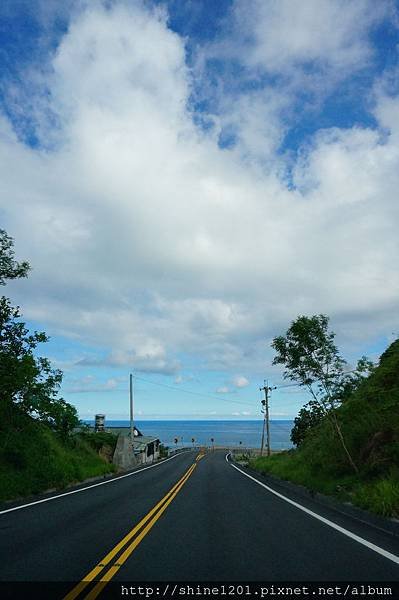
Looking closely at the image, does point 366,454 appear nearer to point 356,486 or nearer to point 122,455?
point 356,486

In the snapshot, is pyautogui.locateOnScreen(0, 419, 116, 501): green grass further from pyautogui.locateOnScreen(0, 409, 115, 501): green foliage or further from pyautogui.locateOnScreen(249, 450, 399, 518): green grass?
pyautogui.locateOnScreen(249, 450, 399, 518): green grass

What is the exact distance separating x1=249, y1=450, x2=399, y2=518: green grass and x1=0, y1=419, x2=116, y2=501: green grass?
9926mm

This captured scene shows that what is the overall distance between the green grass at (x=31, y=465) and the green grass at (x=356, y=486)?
9926 mm

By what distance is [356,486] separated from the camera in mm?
13164

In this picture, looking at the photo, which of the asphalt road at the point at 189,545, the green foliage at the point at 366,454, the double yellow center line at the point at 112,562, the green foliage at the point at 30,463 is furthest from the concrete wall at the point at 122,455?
the double yellow center line at the point at 112,562

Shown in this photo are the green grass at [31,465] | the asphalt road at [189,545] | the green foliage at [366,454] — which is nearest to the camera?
the asphalt road at [189,545]

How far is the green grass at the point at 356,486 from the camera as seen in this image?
390 inches

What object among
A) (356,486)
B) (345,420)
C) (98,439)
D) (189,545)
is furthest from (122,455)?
(189,545)

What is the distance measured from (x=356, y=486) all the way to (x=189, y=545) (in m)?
7.03

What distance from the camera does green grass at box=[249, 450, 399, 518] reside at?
390 inches

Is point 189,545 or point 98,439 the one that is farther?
point 98,439

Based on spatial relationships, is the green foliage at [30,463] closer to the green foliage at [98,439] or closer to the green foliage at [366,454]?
the green foliage at [366,454]

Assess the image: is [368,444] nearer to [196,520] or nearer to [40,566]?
[196,520]

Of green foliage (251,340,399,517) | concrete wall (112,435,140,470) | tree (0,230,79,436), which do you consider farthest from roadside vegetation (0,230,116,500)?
concrete wall (112,435,140,470)
